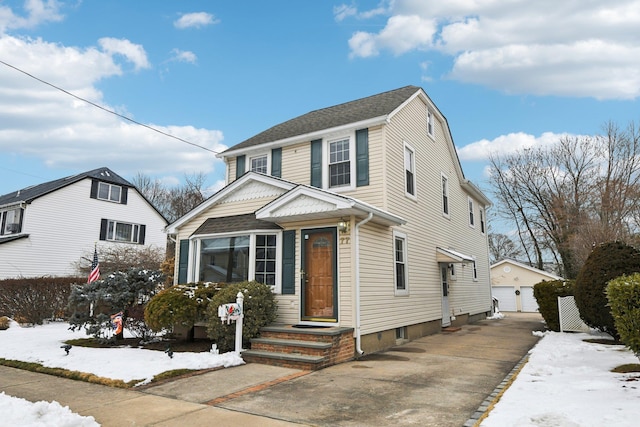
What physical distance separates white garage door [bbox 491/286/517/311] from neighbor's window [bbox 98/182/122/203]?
25.7m

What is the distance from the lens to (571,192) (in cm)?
2700

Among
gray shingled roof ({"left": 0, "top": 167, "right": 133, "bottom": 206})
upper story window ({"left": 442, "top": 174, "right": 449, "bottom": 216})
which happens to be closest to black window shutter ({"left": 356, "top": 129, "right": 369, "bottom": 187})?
upper story window ({"left": 442, "top": 174, "right": 449, "bottom": 216})

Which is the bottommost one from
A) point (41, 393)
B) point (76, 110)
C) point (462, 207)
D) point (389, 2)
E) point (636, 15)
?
point (41, 393)

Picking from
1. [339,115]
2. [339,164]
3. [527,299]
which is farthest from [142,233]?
[527,299]

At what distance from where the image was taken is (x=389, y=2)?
11.8 meters

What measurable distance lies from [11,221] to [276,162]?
19043mm

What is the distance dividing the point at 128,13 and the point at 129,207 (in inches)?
663

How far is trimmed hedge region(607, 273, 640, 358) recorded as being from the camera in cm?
563

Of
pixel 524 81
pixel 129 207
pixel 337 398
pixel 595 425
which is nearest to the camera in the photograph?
pixel 595 425

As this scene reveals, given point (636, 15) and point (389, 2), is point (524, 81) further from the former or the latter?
point (389, 2)

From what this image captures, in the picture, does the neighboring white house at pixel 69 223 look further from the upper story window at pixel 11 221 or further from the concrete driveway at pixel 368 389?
the concrete driveway at pixel 368 389

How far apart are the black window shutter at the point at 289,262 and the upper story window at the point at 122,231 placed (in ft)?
62.1

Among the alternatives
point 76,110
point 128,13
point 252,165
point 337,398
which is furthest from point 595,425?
point 76,110

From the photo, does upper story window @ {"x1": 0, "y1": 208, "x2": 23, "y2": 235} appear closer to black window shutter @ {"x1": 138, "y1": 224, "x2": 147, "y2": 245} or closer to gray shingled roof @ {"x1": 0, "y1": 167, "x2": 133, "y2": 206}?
gray shingled roof @ {"x1": 0, "y1": 167, "x2": 133, "y2": 206}
